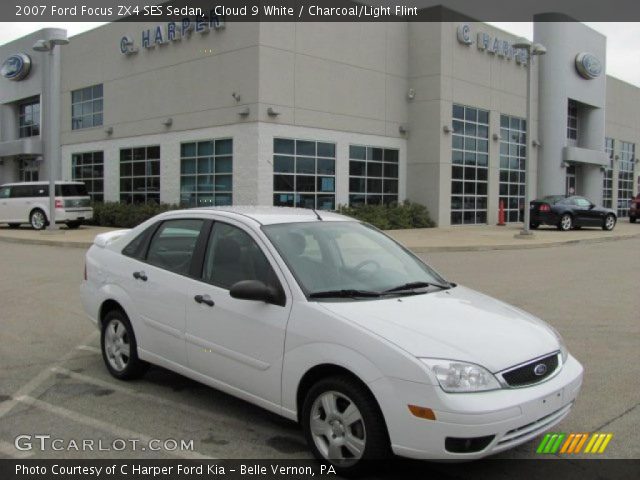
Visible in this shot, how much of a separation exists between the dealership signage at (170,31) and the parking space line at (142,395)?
1967 cm

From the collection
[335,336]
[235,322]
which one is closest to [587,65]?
[235,322]

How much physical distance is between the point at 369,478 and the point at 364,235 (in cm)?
205

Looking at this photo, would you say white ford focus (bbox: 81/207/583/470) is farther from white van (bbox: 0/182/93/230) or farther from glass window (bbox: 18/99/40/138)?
glass window (bbox: 18/99/40/138)

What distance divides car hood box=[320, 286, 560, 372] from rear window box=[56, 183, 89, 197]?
22415 mm

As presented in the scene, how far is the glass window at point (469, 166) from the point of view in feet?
92.8

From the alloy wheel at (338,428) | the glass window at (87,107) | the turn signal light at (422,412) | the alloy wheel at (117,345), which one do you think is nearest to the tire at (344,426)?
the alloy wheel at (338,428)

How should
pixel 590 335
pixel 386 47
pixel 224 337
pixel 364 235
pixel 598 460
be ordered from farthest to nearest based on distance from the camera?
1. pixel 386 47
2. pixel 590 335
3. pixel 364 235
4. pixel 224 337
5. pixel 598 460

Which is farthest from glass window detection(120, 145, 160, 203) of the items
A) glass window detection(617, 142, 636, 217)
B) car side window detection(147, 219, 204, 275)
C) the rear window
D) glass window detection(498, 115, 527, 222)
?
glass window detection(617, 142, 636, 217)

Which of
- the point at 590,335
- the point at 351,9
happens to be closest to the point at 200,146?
the point at 351,9

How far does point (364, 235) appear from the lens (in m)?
5.27

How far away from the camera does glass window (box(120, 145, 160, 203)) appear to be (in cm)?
2697

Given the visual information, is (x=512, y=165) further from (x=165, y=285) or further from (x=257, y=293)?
(x=257, y=293)

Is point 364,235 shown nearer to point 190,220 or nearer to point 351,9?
point 190,220

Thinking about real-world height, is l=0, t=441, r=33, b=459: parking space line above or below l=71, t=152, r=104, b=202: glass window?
below
